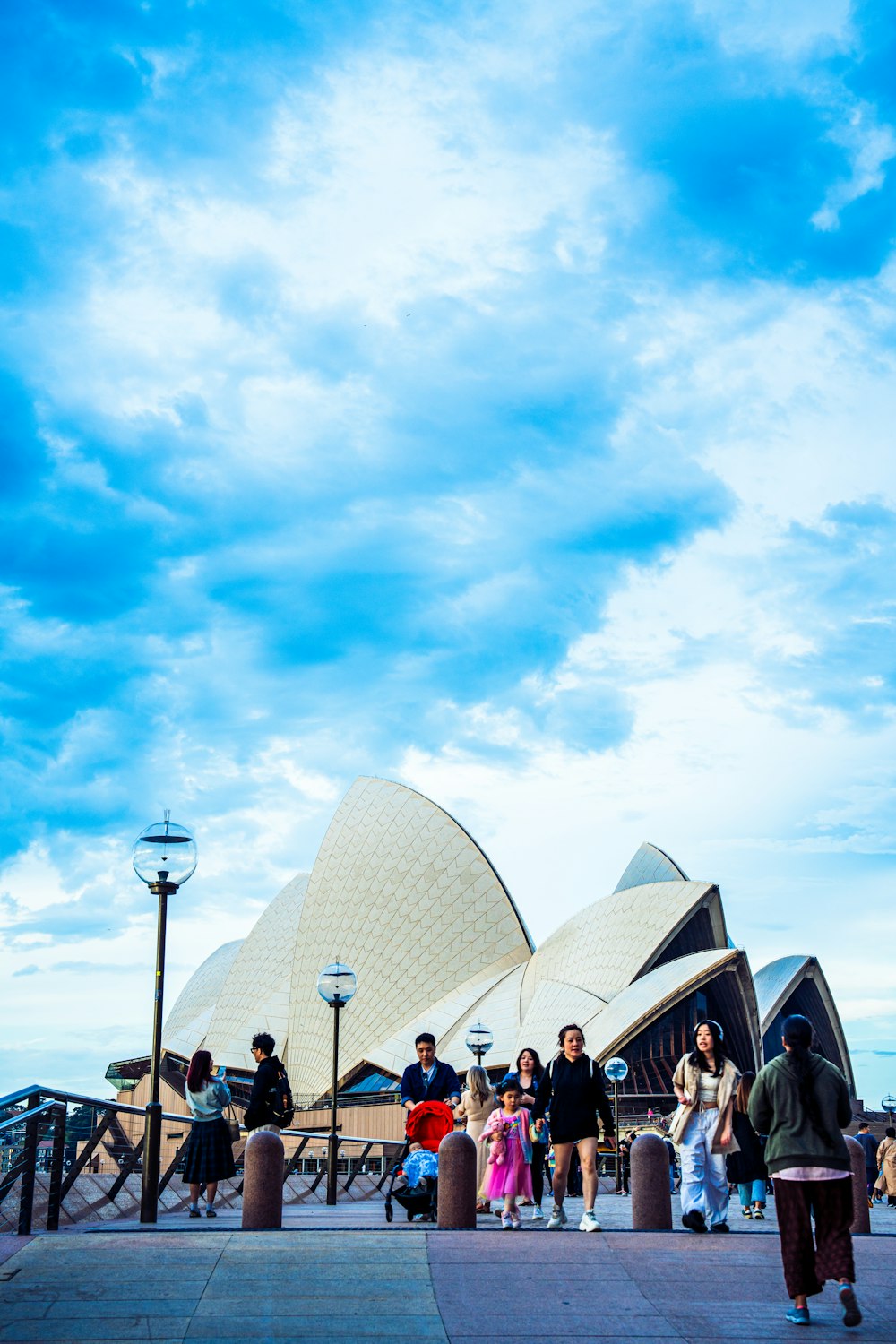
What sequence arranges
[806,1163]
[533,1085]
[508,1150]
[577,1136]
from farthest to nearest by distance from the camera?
[533,1085] < [508,1150] < [577,1136] < [806,1163]

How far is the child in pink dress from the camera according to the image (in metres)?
9.29

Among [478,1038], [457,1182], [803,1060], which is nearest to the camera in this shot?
[803,1060]

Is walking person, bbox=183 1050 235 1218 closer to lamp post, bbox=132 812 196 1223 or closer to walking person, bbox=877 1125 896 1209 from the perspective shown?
lamp post, bbox=132 812 196 1223

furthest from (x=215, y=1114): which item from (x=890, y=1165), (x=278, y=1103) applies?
(x=890, y=1165)

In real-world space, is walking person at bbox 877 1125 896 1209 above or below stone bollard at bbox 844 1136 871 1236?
below

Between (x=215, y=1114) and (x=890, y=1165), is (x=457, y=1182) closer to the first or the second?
(x=215, y=1114)

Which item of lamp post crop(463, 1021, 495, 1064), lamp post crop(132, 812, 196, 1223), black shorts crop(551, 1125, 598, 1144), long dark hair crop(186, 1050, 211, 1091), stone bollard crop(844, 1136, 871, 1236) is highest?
lamp post crop(132, 812, 196, 1223)

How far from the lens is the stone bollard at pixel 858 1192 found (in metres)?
9.51

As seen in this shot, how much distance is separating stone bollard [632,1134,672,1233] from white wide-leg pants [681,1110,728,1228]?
0.47 feet

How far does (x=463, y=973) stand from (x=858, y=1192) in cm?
2791

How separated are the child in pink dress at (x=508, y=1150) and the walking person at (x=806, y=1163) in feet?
11.3

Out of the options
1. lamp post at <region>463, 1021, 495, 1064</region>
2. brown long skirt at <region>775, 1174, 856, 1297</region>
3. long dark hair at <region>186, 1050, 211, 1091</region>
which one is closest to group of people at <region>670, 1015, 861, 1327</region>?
brown long skirt at <region>775, 1174, 856, 1297</region>

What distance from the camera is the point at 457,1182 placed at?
8375 millimetres

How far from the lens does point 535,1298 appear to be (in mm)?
6117
